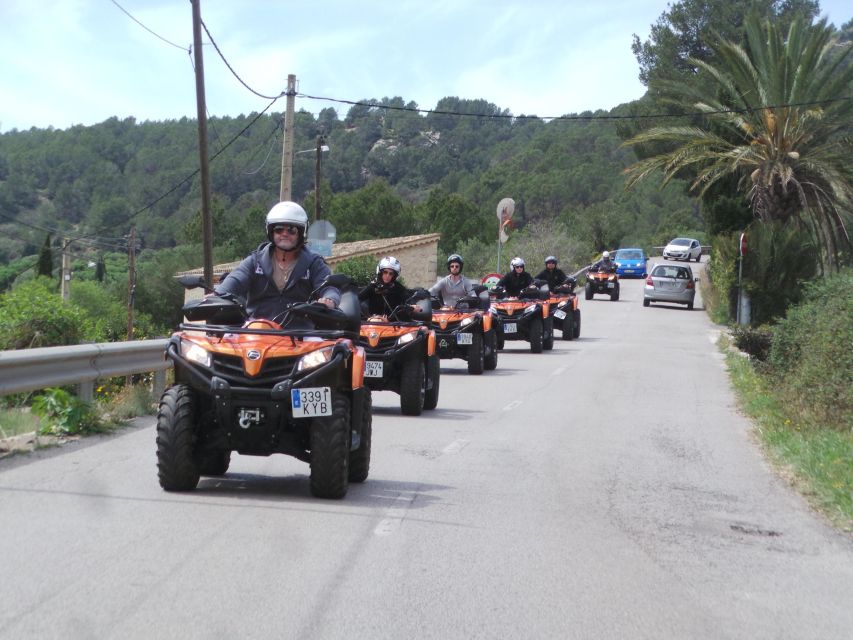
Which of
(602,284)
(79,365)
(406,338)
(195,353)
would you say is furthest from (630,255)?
(195,353)

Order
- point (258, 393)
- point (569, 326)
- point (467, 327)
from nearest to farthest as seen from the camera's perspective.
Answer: point (258, 393) → point (467, 327) → point (569, 326)

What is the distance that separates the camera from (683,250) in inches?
2886

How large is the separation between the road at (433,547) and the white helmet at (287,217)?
195cm

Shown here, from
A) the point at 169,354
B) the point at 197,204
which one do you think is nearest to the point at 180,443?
the point at 169,354

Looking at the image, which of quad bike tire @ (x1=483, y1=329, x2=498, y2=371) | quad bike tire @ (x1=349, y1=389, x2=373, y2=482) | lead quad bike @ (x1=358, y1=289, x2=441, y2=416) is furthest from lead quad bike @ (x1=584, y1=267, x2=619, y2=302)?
quad bike tire @ (x1=349, y1=389, x2=373, y2=482)

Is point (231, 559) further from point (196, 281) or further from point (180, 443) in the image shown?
point (196, 281)

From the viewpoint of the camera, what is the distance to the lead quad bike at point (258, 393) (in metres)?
8.14

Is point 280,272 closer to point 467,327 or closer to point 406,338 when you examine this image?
point 406,338

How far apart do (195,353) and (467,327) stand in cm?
1209

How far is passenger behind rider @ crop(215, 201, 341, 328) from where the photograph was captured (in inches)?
359

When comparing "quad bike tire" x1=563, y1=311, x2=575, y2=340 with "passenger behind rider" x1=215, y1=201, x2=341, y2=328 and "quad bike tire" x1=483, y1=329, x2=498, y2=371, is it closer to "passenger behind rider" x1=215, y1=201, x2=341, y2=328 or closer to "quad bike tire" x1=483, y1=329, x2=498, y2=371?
"quad bike tire" x1=483, y1=329, x2=498, y2=371

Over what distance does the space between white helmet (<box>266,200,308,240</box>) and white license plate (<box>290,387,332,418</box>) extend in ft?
4.98

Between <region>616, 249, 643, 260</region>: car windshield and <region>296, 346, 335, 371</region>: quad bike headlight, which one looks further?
<region>616, 249, 643, 260</region>: car windshield

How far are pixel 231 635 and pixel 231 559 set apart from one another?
1.36m
